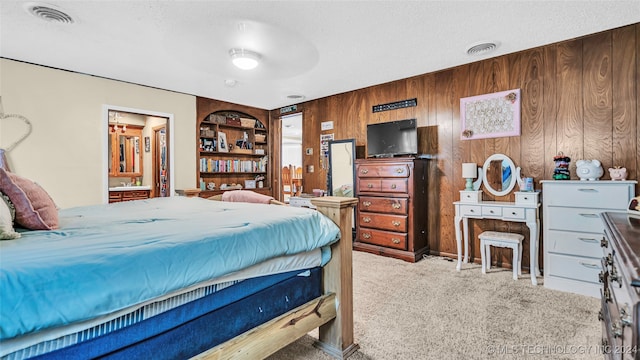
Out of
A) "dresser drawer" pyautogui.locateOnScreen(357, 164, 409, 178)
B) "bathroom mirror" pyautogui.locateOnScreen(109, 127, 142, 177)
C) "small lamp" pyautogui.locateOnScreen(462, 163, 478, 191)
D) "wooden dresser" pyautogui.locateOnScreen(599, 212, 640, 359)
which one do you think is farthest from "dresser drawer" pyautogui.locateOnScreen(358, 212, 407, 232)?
"bathroom mirror" pyautogui.locateOnScreen(109, 127, 142, 177)

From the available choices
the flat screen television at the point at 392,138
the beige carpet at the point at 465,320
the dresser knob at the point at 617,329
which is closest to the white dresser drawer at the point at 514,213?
the beige carpet at the point at 465,320

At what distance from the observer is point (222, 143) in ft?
18.2

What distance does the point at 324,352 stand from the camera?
Answer: 5.80 ft

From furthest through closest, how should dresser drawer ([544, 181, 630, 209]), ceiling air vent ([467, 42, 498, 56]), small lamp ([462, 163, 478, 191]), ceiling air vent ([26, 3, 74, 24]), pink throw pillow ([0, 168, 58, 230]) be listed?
small lamp ([462, 163, 478, 191]) < ceiling air vent ([467, 42, 498, 56]) < dresser drawer ([544, 181, 630, 209]) < ceiling air vent ([26, 3, 74, 24]) < pink throw pillow ([0, 168, 58, 230])

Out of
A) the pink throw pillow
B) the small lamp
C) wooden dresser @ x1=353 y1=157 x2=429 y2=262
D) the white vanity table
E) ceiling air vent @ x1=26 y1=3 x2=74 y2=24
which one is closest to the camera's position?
the pink throw pillow

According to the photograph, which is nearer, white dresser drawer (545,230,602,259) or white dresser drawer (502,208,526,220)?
white dresser drawer (545,230,602,259)

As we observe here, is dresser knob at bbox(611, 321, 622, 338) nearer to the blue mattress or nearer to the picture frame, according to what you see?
the blue mattress

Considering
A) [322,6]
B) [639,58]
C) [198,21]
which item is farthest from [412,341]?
[639,58]

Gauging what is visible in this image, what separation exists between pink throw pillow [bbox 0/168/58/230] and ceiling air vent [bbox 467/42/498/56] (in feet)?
11.9

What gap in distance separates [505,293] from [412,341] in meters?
1.28

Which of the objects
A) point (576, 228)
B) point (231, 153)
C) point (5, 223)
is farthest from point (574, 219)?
point (231, 153)

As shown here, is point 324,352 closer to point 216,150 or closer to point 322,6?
point 322,6

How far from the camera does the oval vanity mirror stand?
3320mm

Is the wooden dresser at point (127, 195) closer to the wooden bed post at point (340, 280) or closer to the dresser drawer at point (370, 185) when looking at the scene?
the dresser drawer at point (370, 185)
